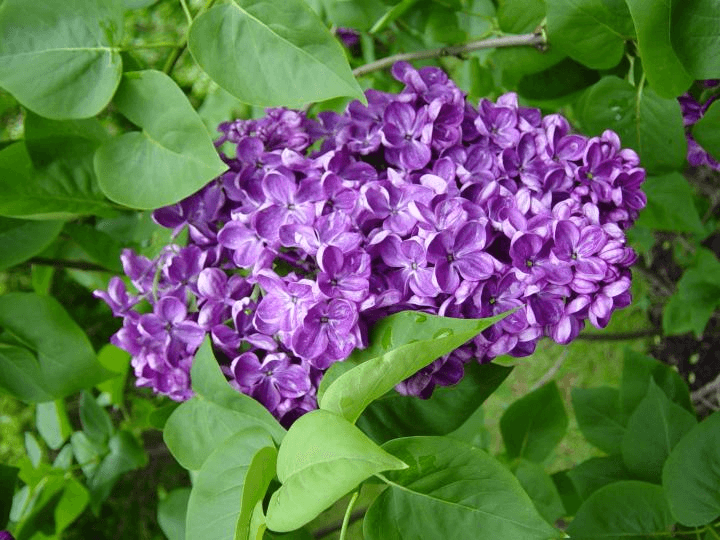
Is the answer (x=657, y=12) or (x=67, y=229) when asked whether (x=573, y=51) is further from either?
(x=67, y=229)

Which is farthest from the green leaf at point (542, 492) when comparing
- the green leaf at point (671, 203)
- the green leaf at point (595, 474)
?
the green leaf at point (671, 203)

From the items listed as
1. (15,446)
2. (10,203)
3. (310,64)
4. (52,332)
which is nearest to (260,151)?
(310,64)

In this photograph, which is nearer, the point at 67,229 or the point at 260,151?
the point at 260,151

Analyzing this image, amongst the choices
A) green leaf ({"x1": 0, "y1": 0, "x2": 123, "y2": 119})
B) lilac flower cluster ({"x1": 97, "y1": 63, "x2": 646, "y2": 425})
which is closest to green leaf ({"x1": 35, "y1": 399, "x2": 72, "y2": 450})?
lilac flower cluster ({"x1": 97, "y1": 63, "x2": 646, "y2": 425})

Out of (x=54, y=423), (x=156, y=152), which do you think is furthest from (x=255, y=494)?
(x=54, y=423)

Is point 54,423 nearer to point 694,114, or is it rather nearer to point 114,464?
point 114,464

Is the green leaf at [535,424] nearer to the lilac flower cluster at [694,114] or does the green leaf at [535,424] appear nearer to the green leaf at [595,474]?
the green leaf at [595,474]
